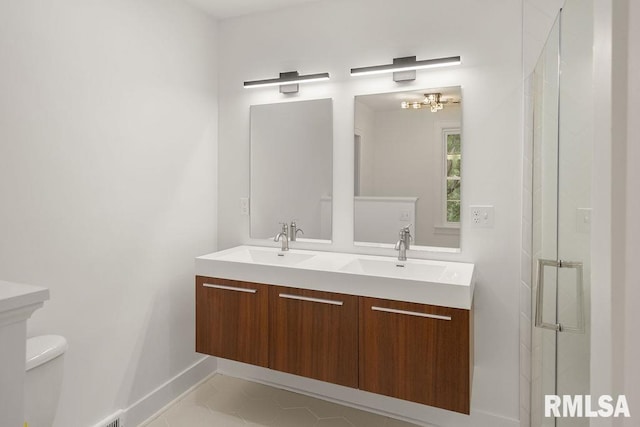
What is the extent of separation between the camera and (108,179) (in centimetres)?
201

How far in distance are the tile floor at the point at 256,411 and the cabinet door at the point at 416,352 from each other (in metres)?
0.58

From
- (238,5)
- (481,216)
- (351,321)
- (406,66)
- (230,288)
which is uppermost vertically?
(238,5)

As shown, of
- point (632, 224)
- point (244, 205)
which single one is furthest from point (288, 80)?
point (632, 224)

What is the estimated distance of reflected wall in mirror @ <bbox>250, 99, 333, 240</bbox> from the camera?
2.56m

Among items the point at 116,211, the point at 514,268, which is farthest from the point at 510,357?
the point at 116,211

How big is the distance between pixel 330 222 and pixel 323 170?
350 mm

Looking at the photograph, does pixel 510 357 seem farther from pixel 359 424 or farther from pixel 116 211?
pixel 116 211

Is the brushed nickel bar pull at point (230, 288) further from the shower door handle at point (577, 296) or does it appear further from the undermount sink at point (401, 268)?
the shower door handle at point (577, 296)

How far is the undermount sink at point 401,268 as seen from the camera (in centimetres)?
213

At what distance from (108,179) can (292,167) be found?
1.14 meters

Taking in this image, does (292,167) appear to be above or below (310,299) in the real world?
above

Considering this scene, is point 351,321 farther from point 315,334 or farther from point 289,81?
point 289,81

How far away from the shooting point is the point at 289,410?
241 cm

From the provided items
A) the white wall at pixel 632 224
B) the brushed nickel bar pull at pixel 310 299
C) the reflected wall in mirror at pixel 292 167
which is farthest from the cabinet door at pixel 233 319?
the white wall at pixel 632 224
